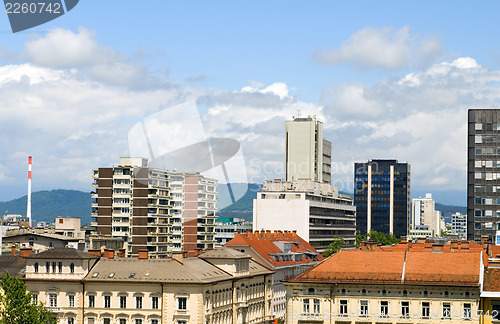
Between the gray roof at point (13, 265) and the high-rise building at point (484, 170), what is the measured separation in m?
98.6

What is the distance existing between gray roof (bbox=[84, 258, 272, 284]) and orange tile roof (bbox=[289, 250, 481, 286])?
1751cm

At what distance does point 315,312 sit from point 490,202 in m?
95.7

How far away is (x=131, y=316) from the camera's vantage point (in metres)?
111

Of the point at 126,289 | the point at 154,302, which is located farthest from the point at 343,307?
the point at 126,289

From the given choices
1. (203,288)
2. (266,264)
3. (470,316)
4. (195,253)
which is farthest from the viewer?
(266,264)

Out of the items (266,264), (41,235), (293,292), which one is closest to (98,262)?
(293,292)

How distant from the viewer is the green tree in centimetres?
10288

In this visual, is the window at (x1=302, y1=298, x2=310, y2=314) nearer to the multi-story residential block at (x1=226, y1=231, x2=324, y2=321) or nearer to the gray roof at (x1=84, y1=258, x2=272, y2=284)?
the gray roof at (x1=84, y1=258, x2=272, y2=284)

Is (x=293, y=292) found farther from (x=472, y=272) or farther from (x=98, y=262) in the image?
(x=98, y=262)

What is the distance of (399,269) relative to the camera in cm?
9806

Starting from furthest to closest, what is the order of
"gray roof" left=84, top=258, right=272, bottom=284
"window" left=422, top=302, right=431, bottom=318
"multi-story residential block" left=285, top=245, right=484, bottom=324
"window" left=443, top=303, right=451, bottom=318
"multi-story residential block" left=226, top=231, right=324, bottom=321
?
"multi-story residential block" left=226, top=231, right=324, bottom=321 < "gray roof" left=84, top=258, right=272, bottom=284 < "window" left=422, top=302, right=431, bottom=318 < "window" left=443, top=303, right=451, bottom=318 < "multi-story residential block" left=285, top=245, right=484, bottom=324

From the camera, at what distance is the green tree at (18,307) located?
103m

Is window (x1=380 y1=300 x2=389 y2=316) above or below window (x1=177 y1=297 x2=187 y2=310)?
above

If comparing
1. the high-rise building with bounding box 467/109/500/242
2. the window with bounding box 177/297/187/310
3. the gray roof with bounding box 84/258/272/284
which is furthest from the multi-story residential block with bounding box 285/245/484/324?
the high-rise building with bounding box 467/109/500/242
